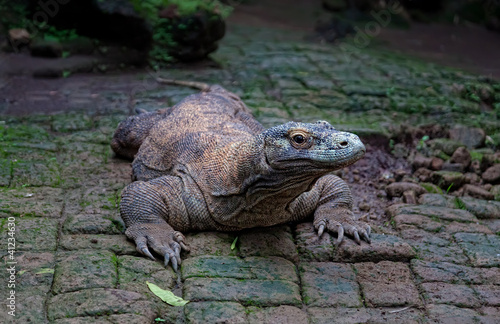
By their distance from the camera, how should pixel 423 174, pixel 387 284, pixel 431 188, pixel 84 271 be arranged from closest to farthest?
pixel 84 271
pixel 387 284
pixel 431 188
pixel 423 174

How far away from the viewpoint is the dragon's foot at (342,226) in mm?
5031

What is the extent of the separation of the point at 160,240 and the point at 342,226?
1.59m

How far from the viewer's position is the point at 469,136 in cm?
795

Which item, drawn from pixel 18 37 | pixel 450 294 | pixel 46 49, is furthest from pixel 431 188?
pixel 18 37

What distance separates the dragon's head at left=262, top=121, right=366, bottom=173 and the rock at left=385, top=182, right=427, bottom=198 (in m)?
2.13

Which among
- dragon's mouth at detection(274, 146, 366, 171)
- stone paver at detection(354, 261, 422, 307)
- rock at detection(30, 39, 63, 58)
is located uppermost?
dragon's mouth at detection(274, 146, 366, 171)

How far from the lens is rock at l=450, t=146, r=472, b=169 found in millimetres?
7086

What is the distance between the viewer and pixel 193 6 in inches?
412

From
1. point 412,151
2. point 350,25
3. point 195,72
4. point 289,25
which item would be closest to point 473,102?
point 412,151

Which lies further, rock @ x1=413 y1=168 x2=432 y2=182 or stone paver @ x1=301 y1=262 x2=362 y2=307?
rock @ x1=413 y1=168 x2=432 y2=182

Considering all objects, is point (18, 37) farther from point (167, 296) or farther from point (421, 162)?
point (167, 296)

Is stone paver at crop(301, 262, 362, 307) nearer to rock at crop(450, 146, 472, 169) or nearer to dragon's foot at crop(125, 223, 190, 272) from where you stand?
dragon's foot at crop(125, 223, 190, 272)

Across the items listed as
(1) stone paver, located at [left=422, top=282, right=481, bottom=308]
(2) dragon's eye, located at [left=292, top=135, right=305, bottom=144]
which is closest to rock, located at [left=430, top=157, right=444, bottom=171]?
(1) stone paver, located at [left=422, top=282, right=481, bottom=308]

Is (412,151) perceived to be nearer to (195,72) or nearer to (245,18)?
(195,72)
